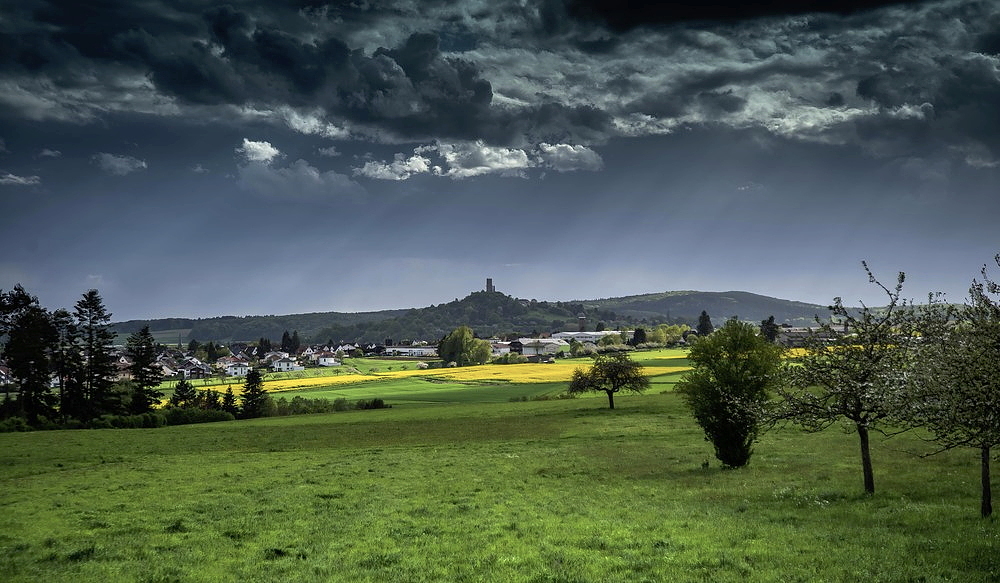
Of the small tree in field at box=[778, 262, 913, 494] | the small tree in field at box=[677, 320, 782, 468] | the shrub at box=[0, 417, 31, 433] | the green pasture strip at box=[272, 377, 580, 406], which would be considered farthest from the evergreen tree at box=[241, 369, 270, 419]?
the small tree in field at box=[778, 262, 913, 494]

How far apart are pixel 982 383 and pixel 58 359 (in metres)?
91.8

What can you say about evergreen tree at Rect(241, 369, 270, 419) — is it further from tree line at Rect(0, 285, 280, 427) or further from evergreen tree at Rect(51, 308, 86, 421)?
evergreen tree at Rect(51, 308, 86, 421)

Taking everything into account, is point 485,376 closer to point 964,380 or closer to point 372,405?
point 372,405

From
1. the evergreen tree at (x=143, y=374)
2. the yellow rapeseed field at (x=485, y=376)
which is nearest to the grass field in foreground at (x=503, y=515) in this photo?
the evergreen tree at (x=143, y=374)

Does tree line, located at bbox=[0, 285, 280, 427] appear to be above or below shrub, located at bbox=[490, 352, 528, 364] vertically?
above

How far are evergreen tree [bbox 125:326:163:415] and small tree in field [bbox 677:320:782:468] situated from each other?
77471 mm

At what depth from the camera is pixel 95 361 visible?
76375 millimetres

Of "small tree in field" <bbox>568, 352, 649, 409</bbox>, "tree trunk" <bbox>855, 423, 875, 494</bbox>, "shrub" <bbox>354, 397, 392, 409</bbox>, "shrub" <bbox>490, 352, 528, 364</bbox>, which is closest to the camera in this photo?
"tree trunk" <bbox>855, 423, 875, 494</bbox>

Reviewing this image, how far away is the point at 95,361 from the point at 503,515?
253 feet

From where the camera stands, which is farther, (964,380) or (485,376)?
(485,376)

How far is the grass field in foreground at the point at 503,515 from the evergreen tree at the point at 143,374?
36151mm

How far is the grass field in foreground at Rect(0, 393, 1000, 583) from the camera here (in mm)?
14492

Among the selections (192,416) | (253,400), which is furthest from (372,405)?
(192,416)

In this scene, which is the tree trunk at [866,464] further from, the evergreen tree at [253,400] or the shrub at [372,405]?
the evergreen tree at [253,400]
